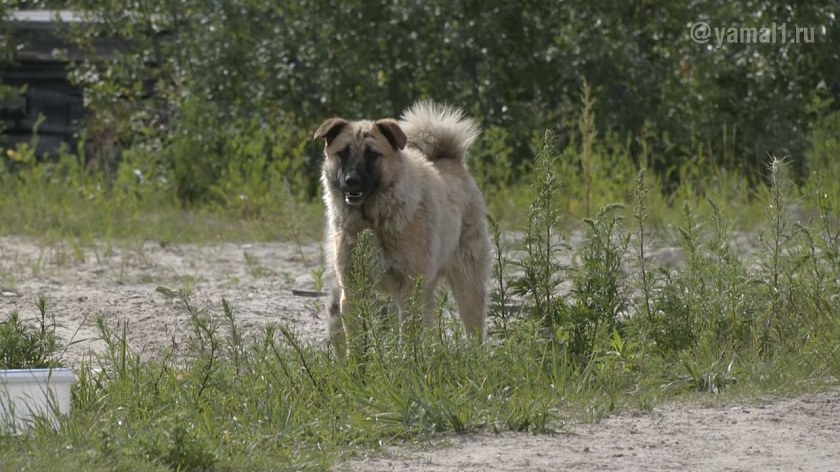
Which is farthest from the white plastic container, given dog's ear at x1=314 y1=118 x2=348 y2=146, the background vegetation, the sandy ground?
the background vegetation

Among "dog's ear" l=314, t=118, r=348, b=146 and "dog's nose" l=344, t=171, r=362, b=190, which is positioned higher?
"dog's ear" l=314, t=118, r=348, b=146

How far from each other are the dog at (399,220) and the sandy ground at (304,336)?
0.59m

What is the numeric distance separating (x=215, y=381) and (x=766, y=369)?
8.22ft

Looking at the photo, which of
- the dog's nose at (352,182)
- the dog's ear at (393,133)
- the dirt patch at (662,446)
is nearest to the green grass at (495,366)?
the dirt patch at (662,446)

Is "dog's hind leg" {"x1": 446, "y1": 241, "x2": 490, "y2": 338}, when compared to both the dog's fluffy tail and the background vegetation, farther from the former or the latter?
the background vegetation

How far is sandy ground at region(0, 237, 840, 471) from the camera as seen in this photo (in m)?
4.37

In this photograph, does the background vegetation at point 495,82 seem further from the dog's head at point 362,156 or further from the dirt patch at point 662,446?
the dirt patch at point 662,446

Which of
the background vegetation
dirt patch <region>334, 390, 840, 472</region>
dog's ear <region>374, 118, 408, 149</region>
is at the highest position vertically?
the background vegetation

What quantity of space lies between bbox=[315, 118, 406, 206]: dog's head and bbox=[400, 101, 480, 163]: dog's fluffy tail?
0.61 m

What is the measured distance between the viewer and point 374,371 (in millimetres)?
5250

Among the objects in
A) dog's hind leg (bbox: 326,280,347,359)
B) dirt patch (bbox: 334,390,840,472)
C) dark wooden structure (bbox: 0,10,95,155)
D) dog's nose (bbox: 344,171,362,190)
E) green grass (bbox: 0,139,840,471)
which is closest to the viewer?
dirt patch (bbox: 334,390,840,472)

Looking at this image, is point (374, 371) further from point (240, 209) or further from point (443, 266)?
point (240, 209)

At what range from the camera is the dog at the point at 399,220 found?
655 centimetres

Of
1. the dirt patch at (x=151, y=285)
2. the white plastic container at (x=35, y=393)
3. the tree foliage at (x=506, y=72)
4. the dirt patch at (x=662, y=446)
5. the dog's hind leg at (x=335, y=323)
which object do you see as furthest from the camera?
the tree foliage at (x=506, y=72)
